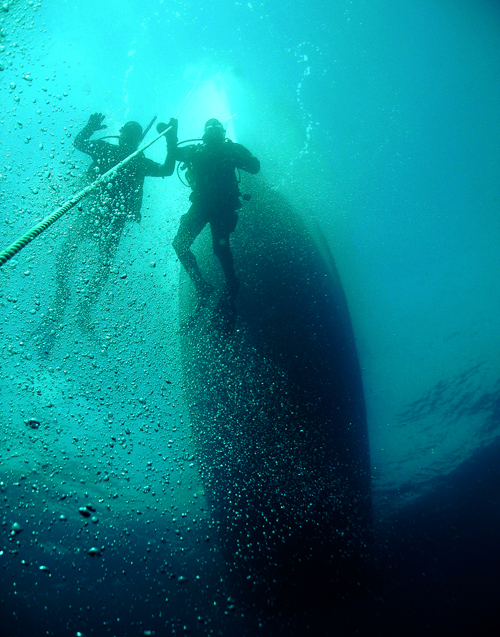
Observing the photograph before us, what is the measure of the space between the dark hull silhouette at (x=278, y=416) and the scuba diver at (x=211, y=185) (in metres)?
1.21

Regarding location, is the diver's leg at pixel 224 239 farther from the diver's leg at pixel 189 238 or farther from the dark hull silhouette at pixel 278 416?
the dark hull silhouette at pixel 278 416

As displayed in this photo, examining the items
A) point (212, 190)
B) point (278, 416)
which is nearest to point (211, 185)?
point (212, 190)

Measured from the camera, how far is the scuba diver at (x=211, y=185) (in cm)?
476

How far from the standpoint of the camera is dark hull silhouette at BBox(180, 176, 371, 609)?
15.8ft

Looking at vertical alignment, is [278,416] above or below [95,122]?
below

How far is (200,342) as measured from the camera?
243 inches

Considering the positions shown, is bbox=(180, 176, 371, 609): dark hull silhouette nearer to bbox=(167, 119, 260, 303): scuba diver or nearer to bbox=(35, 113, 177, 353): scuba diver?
bbox=(167, 119, 260, 303): scuba diver

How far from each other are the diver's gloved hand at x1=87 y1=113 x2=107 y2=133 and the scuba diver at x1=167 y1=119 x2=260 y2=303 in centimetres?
156

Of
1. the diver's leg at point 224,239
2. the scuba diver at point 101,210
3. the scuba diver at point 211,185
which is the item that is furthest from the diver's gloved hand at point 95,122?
the diver's leg at point 224,239

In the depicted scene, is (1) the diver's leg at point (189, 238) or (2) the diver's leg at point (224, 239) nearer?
(1) the diver's leg at point (189, 238)

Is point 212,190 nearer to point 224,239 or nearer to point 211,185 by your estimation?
point 211,185

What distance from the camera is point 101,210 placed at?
5613 mm

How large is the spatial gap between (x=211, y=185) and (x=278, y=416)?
177 inches

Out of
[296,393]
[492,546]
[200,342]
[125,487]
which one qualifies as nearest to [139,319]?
[200,342]
